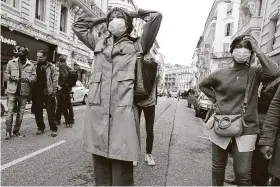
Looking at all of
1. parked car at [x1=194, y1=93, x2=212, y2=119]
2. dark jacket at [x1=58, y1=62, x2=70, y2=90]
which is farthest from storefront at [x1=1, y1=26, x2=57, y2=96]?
parked car at [x1=194, y1=93, x2=212, y2=119]

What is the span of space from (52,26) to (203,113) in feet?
43.9

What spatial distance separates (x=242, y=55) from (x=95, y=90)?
148 cm

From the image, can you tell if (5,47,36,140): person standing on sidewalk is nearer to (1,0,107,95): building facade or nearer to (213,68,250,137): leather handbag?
(213,68,250,137): leather handbag

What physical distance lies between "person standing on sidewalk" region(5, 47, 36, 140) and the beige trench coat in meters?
4.17

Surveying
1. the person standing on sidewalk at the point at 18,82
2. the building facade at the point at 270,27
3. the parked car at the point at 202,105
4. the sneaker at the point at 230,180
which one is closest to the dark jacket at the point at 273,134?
the sneaker at the point at 230,180

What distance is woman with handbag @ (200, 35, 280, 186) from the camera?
104 inches

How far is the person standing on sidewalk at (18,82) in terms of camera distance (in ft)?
19.6

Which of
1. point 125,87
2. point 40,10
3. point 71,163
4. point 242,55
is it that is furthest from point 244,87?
point 40,10

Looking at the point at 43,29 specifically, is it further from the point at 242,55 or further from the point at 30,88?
the point at 242,55

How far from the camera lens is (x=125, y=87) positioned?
2279 millimetres

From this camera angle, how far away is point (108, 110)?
230 centimetres

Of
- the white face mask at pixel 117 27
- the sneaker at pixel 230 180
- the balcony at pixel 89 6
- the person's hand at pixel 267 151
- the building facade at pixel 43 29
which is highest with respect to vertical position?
the balcony at pixel 89 6

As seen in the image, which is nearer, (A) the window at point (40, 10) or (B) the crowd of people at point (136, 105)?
(B) the crowd of people at point (136, 105)

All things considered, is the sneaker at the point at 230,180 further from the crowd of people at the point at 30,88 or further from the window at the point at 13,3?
the window at the point at 13,3
